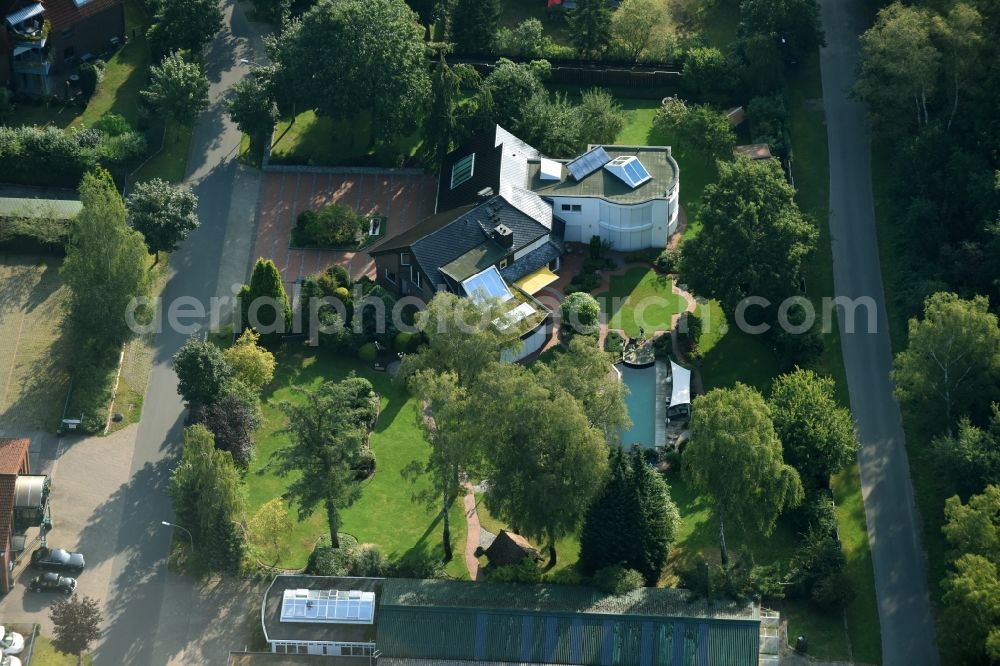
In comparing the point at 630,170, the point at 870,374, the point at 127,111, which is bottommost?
the point at 870,374

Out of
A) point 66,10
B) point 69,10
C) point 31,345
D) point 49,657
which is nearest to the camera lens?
point 49,657

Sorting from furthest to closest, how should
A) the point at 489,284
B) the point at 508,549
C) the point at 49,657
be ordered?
the point at 489,284 < the point at 508,549 < the point at 49,657

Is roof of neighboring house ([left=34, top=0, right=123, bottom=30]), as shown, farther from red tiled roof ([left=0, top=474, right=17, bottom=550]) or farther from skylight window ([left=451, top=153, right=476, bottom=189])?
red tiled roof ([left=0, top=474, right=17, bottom=550])

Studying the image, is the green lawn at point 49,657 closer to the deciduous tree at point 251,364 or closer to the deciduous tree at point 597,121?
the deciduous tree at point 251,364

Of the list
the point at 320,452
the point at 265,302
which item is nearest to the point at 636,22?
the point at 265,302

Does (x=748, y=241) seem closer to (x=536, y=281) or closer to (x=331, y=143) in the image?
(x=536, y=281)

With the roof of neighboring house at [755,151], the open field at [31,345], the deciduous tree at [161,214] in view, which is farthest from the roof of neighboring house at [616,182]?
the open field at [31,345]
